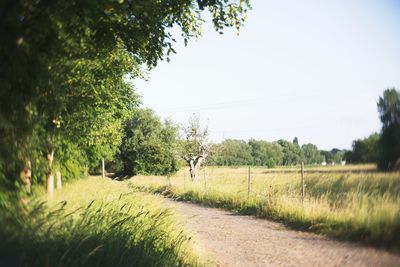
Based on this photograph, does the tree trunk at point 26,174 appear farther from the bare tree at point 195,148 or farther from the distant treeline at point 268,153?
the distant treeline at point 268,153

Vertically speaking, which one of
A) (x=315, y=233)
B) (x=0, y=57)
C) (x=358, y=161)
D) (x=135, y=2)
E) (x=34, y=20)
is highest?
(x=135, y=2)

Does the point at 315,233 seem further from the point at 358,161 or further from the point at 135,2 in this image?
the point at 135,2

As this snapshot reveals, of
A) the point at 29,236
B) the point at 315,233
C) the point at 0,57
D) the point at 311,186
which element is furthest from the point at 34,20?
the point at 311,186

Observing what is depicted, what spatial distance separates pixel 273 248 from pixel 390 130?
3744mm

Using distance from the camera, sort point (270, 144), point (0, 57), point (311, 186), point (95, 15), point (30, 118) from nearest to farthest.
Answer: point (0, 57), point (30, 118), point (95, 15), point (311, 186), point (270, 144)

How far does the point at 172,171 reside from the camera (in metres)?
54.2

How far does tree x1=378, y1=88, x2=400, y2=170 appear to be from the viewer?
620 cm

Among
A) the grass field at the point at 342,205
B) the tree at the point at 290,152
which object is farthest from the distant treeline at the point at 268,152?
A: the grass field at the point at 342,205

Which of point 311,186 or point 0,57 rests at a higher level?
point 0,57

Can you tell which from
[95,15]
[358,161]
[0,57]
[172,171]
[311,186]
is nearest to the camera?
[0,57]

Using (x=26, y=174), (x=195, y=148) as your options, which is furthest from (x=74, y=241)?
(x=195, y=148)

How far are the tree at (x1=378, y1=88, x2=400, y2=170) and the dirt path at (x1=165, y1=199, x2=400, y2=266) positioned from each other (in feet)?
5.93

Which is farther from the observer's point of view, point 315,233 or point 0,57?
point 315,233

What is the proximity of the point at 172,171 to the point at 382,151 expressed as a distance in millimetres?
48402
